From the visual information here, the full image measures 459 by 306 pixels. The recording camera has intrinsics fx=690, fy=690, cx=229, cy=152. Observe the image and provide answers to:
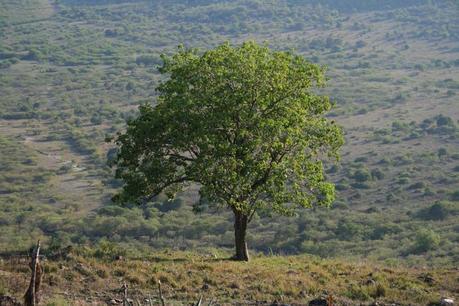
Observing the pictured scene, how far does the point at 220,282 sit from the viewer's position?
18.0 meters

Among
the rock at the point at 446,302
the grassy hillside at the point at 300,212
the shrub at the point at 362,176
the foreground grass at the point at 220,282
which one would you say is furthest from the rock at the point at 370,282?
the shrub at the point at 362,176

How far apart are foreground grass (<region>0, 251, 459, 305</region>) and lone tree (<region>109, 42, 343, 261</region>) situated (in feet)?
9.48

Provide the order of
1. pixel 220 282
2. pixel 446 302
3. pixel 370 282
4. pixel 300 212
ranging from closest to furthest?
pixel 446 302 < pixel 220 282 < pixel 370 282 < pixel 300 212

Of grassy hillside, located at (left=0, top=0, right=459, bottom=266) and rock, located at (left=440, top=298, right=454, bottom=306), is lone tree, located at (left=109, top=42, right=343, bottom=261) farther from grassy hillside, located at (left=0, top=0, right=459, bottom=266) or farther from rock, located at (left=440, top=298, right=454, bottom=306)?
rock, located at (left=440, top=298, right=454, bottom=306)

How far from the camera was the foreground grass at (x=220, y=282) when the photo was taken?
16141mm

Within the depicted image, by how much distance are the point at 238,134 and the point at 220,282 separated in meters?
5.85

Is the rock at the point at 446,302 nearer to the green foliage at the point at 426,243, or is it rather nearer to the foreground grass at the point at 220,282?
the foreground grass at the point at 220,282

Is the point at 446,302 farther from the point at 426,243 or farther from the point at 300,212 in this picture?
the point at 300,212

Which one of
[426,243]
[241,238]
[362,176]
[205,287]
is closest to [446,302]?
[205,287]

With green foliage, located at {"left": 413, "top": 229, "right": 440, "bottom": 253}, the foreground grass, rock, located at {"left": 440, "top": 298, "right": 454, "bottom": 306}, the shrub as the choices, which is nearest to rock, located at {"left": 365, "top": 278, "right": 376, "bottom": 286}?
the foreground grass

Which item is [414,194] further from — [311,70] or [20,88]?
[20,88]

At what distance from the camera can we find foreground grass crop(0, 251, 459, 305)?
16.1 meters

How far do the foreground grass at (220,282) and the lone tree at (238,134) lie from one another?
289 centimetres

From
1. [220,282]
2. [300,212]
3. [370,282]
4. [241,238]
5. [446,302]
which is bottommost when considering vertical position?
[300,212]
